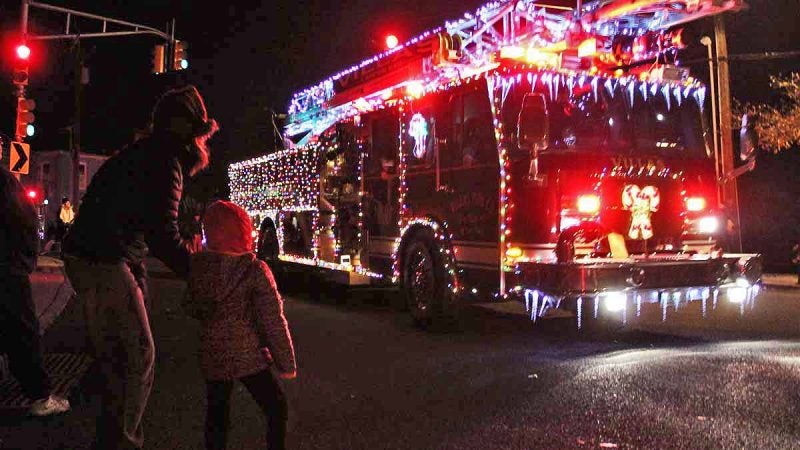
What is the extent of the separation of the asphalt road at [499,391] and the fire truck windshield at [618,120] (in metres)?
2.05

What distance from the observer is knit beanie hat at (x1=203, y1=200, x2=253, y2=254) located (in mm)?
3480

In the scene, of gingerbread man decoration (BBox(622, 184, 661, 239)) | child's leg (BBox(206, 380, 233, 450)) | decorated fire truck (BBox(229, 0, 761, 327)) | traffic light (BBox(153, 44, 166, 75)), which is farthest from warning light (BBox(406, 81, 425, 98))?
traffic light (BBox(153, 44, 166, 75))

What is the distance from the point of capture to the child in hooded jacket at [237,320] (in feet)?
11.2

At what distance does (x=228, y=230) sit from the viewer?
3.48 metres

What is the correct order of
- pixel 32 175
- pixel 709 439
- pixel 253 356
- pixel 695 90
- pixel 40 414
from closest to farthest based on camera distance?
1. pixel 253 356
2. pixel 709 439
3. pixel 40 414
4. pixel 695 90
5. pixel 32 175

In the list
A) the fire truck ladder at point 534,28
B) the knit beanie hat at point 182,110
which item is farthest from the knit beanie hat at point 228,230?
the fire truck ladder at point 534,28

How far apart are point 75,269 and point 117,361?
1.59 feet

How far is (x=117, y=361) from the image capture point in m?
3.56

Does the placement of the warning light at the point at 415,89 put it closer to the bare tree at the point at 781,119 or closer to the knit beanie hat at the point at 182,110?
the knit beanie hat at the point at 182,110

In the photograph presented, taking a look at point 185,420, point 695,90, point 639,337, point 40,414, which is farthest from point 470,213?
point 40,414

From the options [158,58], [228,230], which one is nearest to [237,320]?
[228,230]

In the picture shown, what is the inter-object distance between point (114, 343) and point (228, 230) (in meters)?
0.77

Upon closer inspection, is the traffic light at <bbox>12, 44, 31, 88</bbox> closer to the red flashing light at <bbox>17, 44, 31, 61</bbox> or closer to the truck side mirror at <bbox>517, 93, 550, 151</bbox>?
the red flashing light at <bbox>17, 44, 31, 61</bbox>

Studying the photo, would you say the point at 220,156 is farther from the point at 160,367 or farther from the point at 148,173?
the point at 148,173
